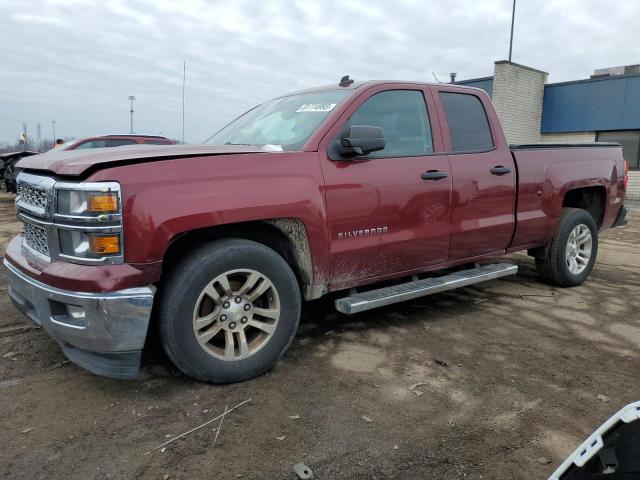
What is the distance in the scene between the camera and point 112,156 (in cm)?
281

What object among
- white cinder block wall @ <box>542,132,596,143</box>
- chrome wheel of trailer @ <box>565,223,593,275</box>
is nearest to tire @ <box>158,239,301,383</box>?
chrome wheel of trailer @ <box>565,223,593,275</box>

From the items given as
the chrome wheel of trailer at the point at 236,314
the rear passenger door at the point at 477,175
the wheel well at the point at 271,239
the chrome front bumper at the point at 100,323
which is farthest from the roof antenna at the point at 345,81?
the chrome front bumper at the point at 100,323

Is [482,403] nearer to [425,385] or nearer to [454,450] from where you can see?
[425,385]

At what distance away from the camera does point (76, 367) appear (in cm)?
332

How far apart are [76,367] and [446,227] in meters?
2.83

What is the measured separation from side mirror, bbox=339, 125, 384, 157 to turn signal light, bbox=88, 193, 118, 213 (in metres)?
1.49

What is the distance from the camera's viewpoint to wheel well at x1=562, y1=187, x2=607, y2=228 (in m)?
5.49

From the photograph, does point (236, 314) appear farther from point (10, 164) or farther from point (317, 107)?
point (10, 164)

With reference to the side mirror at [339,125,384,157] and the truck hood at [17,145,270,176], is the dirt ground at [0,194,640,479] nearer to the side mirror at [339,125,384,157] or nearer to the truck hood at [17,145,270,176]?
the truck hood at [17,145,270,176]

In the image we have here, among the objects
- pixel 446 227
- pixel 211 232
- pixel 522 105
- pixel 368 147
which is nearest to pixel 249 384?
pixel 211 232

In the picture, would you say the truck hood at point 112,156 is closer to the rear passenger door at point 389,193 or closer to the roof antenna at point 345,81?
the rear passenger door at point 389,193

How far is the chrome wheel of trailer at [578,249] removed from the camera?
17.4 ft

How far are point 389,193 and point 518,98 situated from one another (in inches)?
580

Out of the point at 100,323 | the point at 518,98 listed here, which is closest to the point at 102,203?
the point at 100,323
